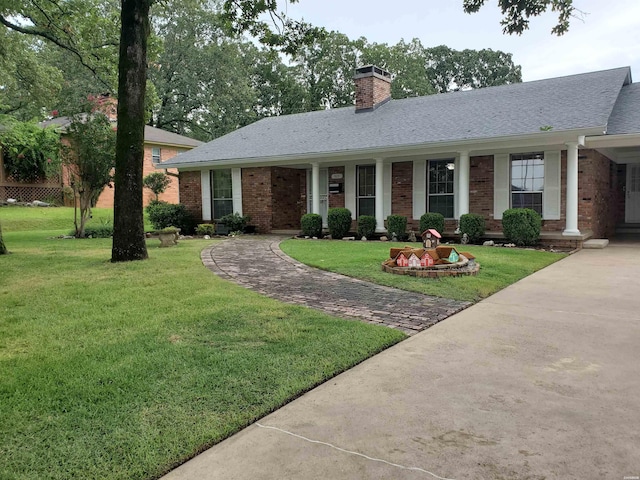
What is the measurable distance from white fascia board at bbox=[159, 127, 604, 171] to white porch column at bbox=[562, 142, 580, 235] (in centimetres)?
30

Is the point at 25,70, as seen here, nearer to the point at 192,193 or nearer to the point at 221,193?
the point at 192,193

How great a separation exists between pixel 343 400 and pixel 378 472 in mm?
813

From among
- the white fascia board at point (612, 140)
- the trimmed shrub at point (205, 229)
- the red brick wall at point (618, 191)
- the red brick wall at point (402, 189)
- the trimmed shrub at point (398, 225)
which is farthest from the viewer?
the trimmed shrub at point (205, 229)

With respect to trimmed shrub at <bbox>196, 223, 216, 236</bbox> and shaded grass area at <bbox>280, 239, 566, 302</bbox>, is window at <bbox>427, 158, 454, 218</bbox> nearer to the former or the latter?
shaded grass area at <bbox>280, 239, 566, 302</bbox>

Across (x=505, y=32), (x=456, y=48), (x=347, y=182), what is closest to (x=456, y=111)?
(x=347, y=182)

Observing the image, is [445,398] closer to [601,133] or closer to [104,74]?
[601,133]

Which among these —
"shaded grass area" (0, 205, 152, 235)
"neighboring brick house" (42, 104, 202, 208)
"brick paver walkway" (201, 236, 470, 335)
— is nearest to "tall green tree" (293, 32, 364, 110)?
"neighboring brick house" (42, 104, 202, 208)

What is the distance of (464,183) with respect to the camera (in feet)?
40.3

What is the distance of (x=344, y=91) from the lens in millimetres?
35031

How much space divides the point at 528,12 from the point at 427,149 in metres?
5.74

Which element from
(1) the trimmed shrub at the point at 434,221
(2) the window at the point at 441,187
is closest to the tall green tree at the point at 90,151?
(1) the trimmed shrub at the point at 434,221

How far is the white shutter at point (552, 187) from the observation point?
1174cm

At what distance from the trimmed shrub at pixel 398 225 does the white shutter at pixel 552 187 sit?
3.60 metres

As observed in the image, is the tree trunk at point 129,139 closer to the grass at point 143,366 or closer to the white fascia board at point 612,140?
the grass at point 143,366
